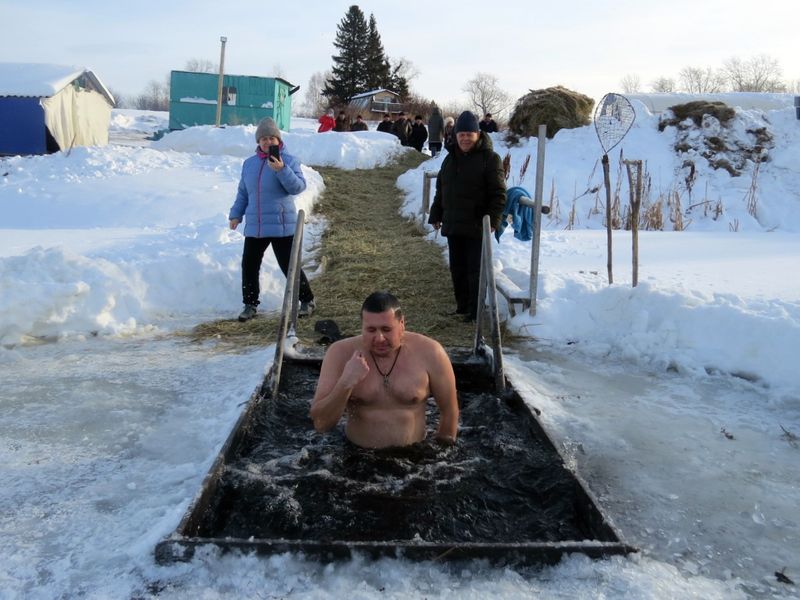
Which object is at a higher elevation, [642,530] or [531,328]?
[531,328]

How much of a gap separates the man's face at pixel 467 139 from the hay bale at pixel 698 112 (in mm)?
14753

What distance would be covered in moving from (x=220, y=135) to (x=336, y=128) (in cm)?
451

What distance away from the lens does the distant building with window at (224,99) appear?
25.0 meters

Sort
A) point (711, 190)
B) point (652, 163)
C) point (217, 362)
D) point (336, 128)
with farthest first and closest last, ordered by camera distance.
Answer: point (336, 128) → point (652, 163) → point (711, 190) → point (217, 362)

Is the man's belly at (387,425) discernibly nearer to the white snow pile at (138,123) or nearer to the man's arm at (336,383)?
the man's arm at (336,383)

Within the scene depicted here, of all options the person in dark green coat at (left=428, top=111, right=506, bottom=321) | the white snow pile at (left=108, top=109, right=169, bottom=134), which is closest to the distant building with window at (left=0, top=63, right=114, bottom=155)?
the person in dark green coat at (left=428, top=111, right=506, bottom=321)

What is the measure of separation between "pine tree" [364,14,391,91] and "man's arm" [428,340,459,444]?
159 feet

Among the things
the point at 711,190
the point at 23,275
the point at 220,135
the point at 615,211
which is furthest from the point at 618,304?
the point at 220,135

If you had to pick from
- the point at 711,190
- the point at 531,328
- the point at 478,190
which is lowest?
the point at 531,328

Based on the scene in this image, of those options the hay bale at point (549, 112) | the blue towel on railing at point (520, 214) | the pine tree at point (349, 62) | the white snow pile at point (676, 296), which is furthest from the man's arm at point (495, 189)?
the pine tree at point (349, 62)

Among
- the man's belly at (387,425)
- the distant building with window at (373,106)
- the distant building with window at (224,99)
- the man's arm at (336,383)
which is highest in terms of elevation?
the distant building with window at (373,106)

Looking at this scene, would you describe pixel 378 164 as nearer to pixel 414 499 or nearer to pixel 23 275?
pixel 23 275

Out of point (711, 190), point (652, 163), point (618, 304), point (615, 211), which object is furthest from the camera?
point (652, 163)

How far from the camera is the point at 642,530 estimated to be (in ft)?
9.84
